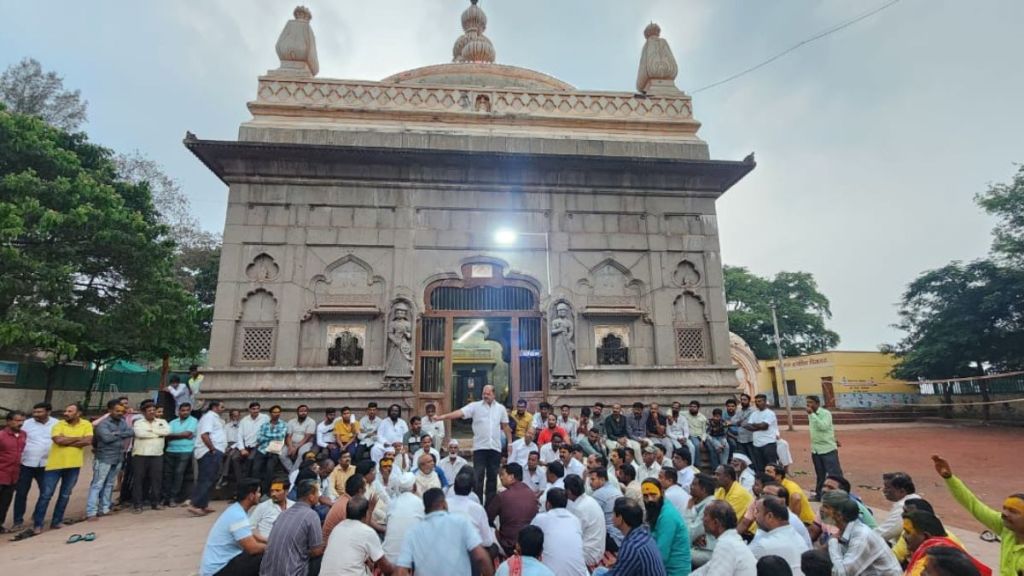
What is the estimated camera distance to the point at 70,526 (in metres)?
7.41

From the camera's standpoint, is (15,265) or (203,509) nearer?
(203,509)

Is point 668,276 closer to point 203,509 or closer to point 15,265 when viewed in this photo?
point 203,509

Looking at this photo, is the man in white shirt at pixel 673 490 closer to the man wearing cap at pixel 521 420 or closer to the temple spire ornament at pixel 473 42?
the man wearing cap at pixel 521 420

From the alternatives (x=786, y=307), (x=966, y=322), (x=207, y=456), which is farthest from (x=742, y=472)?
(x=786, y=307)

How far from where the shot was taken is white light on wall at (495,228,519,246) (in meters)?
12.1

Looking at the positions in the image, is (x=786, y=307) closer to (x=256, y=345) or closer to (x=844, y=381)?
(x=844, y=381)

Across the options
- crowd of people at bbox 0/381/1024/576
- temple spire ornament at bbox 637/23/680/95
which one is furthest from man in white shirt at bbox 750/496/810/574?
temple spire ornament at bbox 637/23/680/95

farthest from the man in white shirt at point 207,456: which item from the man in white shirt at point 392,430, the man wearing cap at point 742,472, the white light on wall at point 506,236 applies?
the man wearing cap at point 742,472

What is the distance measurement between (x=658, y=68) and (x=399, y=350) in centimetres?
1041

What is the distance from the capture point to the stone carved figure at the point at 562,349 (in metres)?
11.1

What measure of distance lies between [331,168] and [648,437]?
9.18 metres

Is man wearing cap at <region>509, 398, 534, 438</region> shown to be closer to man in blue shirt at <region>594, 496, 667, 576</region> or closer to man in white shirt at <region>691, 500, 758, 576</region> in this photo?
man in blue shirt at <region>594, 496, 667, 576</region>

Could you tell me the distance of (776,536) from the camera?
3.96 metres

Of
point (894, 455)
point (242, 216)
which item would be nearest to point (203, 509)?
point (242, 216)
